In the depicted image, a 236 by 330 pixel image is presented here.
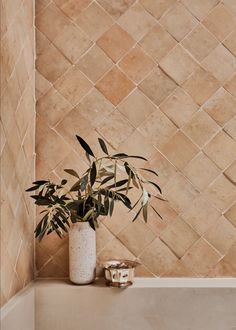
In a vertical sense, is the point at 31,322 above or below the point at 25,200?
below

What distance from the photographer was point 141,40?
1418 mm

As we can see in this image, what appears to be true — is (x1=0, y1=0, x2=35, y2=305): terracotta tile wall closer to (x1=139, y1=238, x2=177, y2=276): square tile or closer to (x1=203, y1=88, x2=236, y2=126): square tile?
(x1=139, y1=238, x2=177, y2=276): square tile

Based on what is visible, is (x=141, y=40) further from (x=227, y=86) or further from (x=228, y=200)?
(x=228, y=200)

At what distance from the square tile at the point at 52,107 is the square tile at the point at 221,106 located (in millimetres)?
483

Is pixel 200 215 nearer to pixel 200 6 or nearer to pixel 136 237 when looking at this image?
pixel 136 237

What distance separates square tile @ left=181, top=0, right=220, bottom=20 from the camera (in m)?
1.41

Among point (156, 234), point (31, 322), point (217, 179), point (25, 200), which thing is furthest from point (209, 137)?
point (31, 322)

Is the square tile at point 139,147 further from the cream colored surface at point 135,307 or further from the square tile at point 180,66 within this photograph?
the cream colored surface at point 135,307

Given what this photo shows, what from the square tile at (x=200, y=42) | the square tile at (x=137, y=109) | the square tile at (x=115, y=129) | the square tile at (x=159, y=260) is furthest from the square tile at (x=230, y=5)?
the square tile at (x=159, y=260)

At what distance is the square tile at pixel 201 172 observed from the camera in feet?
4.54

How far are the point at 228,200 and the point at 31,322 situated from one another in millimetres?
735

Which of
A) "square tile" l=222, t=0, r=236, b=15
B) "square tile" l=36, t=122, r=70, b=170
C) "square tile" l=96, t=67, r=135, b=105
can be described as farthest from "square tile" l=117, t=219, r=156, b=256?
"square tile" l=222, t=0, r=236, b=15

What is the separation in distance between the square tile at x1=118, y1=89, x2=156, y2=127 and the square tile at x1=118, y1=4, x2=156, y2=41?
220mm

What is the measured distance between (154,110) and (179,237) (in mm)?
438
